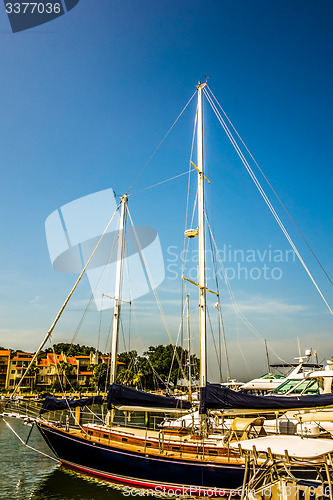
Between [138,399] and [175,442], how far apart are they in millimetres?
2537

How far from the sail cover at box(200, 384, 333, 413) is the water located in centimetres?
591

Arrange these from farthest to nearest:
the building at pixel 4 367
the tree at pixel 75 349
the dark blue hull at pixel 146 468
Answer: the tree at pixel 75 349
the building at pixel 4 367
the dark blue hull at pixel 146 468

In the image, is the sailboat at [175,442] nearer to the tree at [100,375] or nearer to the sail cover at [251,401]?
the sail cover at [251,401]

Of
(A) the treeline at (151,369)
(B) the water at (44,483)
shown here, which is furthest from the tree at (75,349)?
(B) the water at (44,483)

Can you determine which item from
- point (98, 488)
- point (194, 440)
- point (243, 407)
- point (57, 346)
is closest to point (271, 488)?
point (243, 407)

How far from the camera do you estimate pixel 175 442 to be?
50.4 ft

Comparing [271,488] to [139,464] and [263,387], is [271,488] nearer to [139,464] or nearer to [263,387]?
[139,464]

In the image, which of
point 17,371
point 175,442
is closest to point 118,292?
point 175,442

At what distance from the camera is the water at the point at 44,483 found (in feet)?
49.9

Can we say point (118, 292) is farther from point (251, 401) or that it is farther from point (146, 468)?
point (251, 401)

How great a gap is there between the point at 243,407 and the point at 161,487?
16.3 feet

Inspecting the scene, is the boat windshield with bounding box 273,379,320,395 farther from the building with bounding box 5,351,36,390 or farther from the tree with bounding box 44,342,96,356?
the tree with bounding box 44,342,96,356

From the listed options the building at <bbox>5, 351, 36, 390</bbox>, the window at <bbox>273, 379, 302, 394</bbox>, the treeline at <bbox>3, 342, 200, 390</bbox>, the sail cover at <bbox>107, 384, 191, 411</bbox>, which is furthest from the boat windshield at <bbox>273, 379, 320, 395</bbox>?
the building at <bbox>5, 351, 36, 390</bbox>

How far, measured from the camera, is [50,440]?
19312mm
